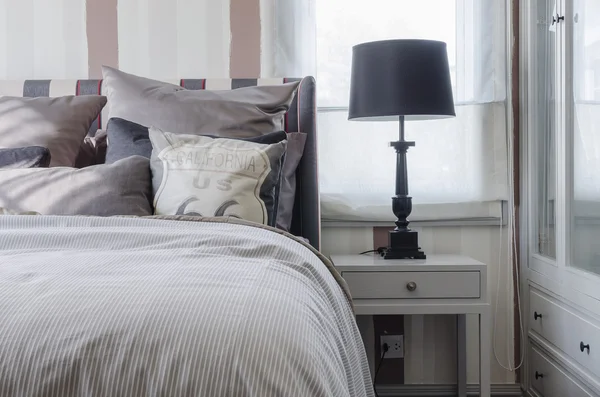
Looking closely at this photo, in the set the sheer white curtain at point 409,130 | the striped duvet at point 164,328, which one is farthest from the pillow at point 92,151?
the striped duvet at point 164,328

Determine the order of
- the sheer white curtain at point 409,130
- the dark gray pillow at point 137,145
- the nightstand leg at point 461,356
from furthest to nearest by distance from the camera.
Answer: the sheer white curtain at point 409,130, the nightstand leg at point 461,356, the dark gray pillow at point 137,145

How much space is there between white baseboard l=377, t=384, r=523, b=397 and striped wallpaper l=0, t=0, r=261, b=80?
135 cm

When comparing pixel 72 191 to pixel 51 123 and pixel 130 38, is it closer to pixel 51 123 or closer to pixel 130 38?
pixel 51 123

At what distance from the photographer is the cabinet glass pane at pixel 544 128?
233 cm

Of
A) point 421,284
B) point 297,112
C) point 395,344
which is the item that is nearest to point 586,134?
point 421,284

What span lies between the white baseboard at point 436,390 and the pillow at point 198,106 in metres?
1.13

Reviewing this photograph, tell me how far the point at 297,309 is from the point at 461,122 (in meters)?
1.92

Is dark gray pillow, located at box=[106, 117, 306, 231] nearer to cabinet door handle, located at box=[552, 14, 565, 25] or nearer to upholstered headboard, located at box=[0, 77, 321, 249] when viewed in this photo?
upholstered headboard, located at box=[0, 77, 321, 249]

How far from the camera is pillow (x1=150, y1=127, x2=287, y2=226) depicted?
6.09 ft

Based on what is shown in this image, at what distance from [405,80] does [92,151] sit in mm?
1054

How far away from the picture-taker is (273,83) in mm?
2607

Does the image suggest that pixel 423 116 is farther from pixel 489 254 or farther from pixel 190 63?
pixel 190 63

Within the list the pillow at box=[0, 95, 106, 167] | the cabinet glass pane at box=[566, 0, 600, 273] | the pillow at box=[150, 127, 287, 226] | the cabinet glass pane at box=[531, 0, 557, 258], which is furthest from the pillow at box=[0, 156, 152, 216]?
the cabinet glass pane at box=[531, 0, 557, 258]

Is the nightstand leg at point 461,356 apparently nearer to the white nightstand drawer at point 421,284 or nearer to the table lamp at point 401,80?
the white nightstand drawer at point 421,284
